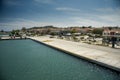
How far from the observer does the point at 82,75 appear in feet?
30.7

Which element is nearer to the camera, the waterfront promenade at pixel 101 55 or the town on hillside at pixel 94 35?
the waterfront promenade at pixel 101 55

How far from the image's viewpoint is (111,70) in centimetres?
950

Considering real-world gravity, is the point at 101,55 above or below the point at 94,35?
below

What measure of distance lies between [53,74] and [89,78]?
7.91 ft

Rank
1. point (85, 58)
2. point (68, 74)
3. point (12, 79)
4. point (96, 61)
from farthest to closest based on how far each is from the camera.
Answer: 1. point (85, 58)
2. point (96, 61)
3. point (68, 74)
4. point (12, 79)

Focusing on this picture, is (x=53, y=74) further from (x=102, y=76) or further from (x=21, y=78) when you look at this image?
(x=102, y=76)

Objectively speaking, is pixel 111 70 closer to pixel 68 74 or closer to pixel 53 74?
pixel 68 74

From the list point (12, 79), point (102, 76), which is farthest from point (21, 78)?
point (102, 76)

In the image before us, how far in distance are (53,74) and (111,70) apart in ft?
12.8

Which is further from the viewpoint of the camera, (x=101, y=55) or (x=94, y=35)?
(x=94, y=35)

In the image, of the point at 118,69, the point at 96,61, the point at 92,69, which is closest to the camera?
the point at 118,69

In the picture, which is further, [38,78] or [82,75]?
[82,75]

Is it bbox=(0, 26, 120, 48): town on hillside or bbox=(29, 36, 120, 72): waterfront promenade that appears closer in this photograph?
bbox=(29, 36, 120, 72): waterfront promenade

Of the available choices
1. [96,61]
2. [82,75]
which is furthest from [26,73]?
[96,61]
